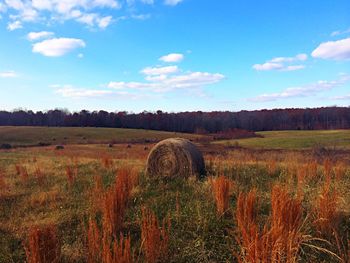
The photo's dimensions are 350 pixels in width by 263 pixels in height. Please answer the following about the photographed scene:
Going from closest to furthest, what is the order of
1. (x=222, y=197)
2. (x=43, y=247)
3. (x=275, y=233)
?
(x=275, y=233) < (x=43, y=247) < (x=222, y=197)

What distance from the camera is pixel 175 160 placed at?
10555 mm

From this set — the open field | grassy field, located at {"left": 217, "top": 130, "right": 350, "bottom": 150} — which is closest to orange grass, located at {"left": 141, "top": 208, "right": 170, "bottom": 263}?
the open field

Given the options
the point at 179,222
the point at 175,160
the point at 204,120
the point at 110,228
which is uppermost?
the point at 204,120

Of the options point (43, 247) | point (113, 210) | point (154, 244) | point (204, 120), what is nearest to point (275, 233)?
point (154, 244)

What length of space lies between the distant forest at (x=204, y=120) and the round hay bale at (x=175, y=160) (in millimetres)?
95023

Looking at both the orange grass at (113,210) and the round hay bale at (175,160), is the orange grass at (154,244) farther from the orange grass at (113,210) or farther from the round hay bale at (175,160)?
the round hay bale at (175,160)

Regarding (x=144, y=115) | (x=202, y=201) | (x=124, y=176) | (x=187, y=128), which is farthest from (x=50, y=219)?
(x=144, y=115)

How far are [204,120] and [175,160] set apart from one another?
104 metres

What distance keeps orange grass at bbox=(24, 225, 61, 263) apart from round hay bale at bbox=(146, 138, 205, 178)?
20.9 feet

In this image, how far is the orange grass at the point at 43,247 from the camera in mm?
3799

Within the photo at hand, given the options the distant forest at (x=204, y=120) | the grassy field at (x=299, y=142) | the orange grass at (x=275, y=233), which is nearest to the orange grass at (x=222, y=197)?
the orange grass at (x=275, y=233)

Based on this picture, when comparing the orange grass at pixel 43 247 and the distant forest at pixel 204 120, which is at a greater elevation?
the distant forest at pixel 204 120

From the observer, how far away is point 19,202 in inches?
315

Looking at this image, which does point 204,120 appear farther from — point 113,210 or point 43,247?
point 43,247
